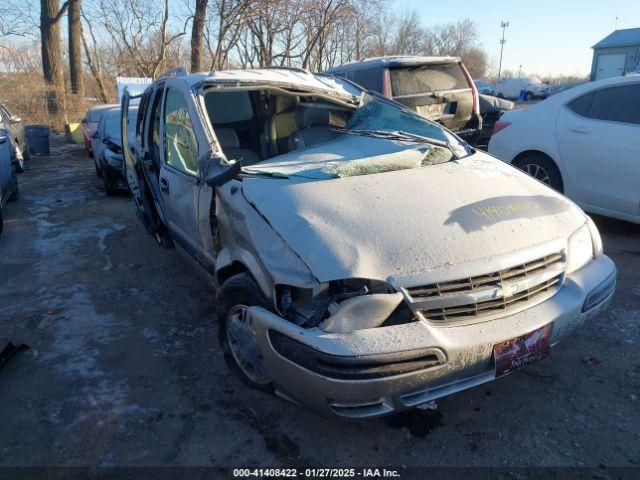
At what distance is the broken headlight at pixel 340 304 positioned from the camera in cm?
203

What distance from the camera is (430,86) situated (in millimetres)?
6672

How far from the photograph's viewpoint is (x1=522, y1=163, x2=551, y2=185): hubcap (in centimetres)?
527

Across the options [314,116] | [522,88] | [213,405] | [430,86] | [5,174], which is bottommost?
[213,405]

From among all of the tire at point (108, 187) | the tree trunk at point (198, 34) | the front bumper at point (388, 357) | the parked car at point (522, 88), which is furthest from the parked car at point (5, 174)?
the parked car at point (522, 88)

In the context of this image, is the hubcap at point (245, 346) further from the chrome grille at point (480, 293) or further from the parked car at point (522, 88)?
the parked car at point (522, 88)

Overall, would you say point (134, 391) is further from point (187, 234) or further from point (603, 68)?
point (603, 68)

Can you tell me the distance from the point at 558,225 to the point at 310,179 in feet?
4.54

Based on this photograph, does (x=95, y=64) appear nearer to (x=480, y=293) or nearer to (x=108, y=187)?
(x=108, y=187)

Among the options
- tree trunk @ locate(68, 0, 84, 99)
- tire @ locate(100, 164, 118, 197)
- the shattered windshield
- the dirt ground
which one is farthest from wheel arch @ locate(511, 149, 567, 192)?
tree trunk @ locate(68, 0, 84, 99)

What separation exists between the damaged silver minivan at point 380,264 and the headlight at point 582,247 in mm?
11

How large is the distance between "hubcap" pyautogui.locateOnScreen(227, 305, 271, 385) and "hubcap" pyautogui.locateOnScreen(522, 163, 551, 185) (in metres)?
4.05

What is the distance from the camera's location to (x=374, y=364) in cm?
193

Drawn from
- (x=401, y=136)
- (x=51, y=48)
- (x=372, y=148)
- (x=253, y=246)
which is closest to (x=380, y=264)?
(x=253, y=246)

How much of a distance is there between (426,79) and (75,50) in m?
19.9
